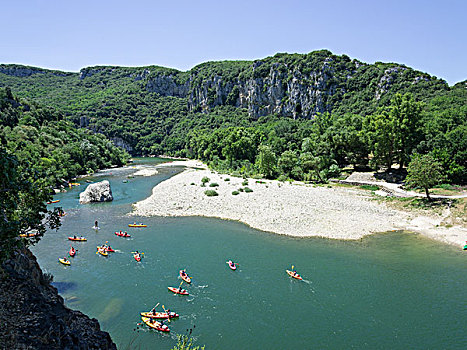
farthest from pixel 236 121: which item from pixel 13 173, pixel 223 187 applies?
pixel 13 173

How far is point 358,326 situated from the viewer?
786 inches

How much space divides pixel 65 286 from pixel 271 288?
17417mm

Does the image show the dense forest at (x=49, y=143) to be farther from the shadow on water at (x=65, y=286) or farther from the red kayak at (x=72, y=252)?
the shadow on water at (x=65, y=286)

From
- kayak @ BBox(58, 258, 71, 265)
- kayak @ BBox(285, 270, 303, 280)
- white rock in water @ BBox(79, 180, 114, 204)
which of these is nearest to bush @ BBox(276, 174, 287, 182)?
white rock in water @ BBox(79, 180, 114, 204)

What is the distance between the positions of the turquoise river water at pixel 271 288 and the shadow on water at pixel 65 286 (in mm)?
87

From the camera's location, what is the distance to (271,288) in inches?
957

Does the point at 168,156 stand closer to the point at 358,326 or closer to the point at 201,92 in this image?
the point at 201,92

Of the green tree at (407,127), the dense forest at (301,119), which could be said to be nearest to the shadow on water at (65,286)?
the dense forest at (301,119)

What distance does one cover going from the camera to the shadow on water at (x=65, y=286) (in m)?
24.2

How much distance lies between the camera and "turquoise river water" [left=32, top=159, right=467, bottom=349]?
62.8ft

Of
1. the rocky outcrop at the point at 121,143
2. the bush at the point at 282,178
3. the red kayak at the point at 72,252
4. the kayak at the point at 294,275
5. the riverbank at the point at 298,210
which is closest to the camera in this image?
the kayak at the point at 294,275

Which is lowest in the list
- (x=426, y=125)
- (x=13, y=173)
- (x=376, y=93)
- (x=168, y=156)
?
(x=168, y=156)

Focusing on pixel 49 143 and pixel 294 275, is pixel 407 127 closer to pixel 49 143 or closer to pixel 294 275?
pixel 294 275

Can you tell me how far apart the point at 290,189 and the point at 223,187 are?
1342cm
